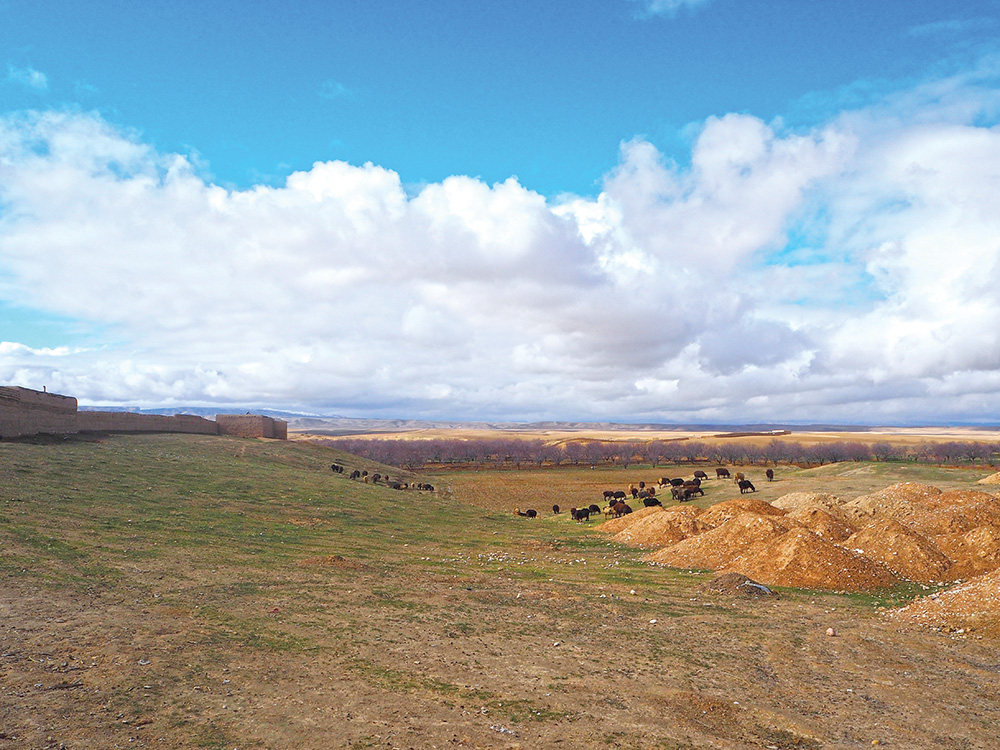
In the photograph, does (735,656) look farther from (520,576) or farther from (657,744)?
(520,576)

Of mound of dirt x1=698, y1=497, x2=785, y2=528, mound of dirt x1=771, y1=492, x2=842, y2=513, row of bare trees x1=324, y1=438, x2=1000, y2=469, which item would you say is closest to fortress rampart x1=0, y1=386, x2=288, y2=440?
mound of dirt x1=698, y1=497, x2=785, y2=528

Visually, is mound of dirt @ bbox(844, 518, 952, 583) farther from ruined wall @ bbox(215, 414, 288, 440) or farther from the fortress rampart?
ruined wall @ bbox(215, 414, 288, 440)

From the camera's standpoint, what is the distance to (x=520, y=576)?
2214 cm

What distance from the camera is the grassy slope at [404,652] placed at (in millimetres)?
9141

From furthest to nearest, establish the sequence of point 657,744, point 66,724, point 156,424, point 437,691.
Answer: point 156,424 < point 437,691 < point 657,744 < point 66,724

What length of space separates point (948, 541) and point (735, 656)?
658 inches

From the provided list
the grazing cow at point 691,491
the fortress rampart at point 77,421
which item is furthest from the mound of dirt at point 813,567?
the fortress rampart at point 77,421

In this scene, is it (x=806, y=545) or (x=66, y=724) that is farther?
(x=806, y=545)

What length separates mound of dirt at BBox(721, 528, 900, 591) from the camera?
2136cm

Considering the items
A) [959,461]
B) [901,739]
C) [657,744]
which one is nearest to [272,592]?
[657,744]

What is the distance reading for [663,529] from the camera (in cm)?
3158

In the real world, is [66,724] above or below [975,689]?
above

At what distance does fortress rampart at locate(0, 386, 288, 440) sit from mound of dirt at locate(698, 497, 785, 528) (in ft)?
146

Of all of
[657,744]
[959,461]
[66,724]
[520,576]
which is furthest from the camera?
[959,461]
